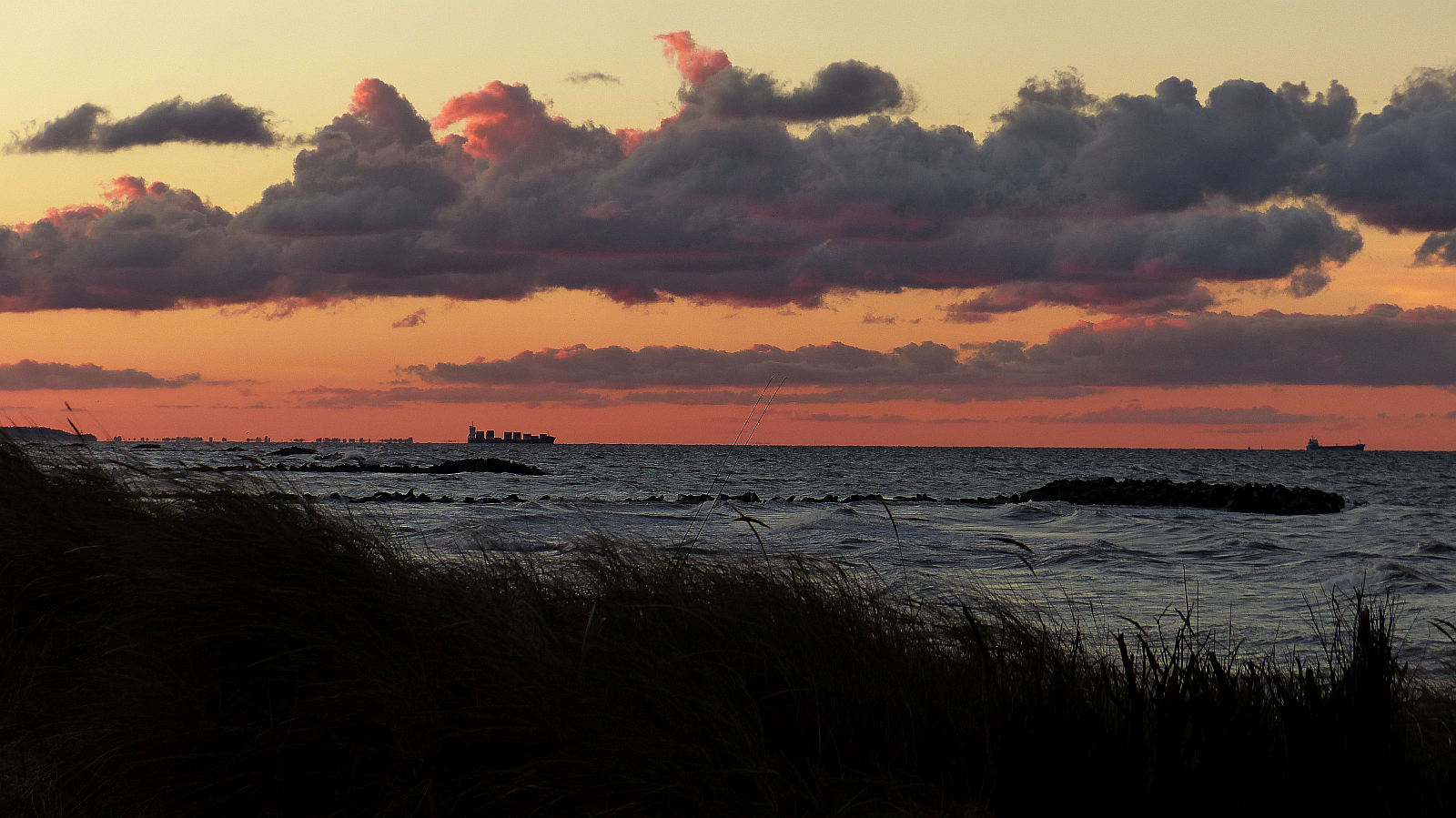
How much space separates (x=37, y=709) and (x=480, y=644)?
7.83ft

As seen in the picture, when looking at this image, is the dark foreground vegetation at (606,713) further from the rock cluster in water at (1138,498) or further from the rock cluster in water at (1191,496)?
the rock cluster in water at (1191,496)

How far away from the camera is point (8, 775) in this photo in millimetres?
4234

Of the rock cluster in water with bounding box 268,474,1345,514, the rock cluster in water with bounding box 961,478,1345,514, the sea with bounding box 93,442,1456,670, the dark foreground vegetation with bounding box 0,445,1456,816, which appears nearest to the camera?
the dark foreground vegetation with bounding box 0,445,1456,816

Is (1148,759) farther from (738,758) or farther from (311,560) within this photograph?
(311,560)

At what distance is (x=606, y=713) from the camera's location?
3594mm

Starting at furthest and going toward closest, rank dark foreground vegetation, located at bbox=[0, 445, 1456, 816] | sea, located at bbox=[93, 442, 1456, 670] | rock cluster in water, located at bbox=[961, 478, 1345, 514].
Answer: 1. rock cluster in water, located at bbox=[961, 478, 1345, 514]
2. sea, located at bbox=[93, 442, 1456, 670]
3. dark foreground vegetation, located at bbox=[0, 445, 1456, 816]

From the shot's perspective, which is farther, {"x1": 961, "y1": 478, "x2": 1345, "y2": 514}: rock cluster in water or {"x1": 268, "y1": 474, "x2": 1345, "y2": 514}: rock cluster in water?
{"x1": 961, "y1": 478, "x2": 1345, "y2": 514}: rock cluster in water

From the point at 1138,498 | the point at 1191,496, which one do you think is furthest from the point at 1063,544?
the point at 1191,496

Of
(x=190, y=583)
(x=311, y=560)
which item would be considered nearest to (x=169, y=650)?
(x=190, y=583)

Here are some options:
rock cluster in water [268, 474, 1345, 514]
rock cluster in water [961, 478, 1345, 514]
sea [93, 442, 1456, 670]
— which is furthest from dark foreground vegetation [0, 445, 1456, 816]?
rock cluster in water [961, 478, 1345, 514]

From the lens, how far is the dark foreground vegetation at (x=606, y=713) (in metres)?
3.58

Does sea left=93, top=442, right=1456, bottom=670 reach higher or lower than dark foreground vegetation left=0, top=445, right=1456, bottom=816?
lower

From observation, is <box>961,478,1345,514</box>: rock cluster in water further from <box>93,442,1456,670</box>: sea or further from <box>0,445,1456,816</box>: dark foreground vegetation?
<box>0,445,1456,816</box>: dark foreground vegetation

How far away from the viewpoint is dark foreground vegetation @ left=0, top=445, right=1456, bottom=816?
3.58 m
